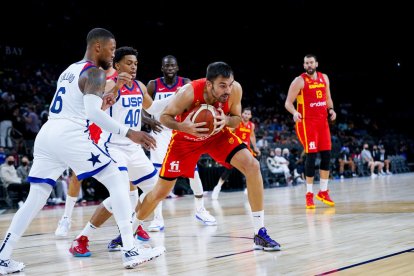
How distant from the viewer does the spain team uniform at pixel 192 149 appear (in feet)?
16.1

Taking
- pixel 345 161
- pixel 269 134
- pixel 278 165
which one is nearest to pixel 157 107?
pixel 278 165

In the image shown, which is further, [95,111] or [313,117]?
[313,117]

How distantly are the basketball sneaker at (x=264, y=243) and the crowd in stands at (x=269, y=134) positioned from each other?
28.0ft

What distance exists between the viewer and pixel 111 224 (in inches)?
300

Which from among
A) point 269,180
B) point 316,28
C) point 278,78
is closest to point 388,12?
point 316,28

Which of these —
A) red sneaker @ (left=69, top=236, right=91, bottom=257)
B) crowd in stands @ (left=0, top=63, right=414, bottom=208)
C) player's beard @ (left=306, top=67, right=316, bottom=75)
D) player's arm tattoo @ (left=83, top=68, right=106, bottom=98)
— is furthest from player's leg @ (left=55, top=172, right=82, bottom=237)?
crowd in stands @ (left=0, top=63, right=414, bottom=208)

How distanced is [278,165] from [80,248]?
13.2 metres

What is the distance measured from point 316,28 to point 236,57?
396cm

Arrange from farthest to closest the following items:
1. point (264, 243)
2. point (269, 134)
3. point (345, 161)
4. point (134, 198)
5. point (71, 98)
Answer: point (269, 134)
point (345, 161)
point (134, 198)
point (264, 243)
point (71, 98)

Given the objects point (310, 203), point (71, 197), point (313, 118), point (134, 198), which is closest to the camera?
point (134, 198)

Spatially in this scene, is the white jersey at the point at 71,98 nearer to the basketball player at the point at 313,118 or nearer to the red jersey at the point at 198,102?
the red jersey at the point at 198,102

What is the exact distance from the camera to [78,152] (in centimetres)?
414

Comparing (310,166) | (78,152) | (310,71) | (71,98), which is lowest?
(310,166)

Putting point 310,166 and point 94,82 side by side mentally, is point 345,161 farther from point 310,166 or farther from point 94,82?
point 94,82
